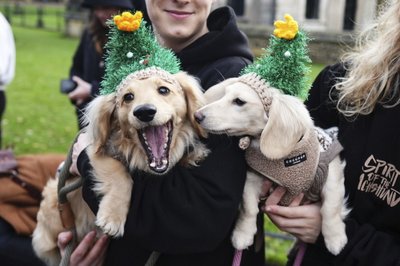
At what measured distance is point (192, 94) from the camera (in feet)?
Answer: 7.22

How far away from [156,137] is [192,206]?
356mm

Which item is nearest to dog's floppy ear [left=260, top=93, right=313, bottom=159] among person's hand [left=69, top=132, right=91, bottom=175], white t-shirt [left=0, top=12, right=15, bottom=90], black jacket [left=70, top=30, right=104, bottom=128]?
person's hand [left=69, top=132, right=91, bottom=175]

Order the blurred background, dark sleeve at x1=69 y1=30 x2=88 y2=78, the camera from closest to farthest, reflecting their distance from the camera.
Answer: the camera → dark sleeve at x1=69 y1=30 x2=88 y2=78 → the blurred background

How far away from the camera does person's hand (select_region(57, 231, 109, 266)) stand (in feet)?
8.13

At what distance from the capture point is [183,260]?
2207mm

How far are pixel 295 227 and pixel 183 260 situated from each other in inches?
20.7

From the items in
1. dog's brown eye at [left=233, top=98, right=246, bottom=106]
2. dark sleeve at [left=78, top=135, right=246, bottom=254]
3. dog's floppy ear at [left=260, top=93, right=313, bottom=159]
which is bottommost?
dark sleeve at [left=78, top=135, right=246, bottom=254]

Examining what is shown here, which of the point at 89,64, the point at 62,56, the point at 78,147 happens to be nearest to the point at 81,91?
the point at 89,64

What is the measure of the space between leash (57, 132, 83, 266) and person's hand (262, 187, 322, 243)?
0.96 meters

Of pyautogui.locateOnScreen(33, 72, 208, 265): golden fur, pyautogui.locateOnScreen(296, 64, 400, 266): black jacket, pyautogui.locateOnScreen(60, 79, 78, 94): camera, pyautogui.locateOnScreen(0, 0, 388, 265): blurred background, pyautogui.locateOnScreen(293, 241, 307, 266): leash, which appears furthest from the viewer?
pyautogui.locateOnScreen(0, 0, 388, 265): blurred background

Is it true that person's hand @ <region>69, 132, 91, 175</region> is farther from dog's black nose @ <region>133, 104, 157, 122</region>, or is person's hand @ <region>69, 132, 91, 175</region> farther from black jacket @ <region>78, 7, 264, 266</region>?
dog's black nose @ <region>133, 104, 157, 122</region>

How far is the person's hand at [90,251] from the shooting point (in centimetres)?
248

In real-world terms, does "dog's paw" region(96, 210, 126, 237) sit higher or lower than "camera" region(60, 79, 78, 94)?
higher

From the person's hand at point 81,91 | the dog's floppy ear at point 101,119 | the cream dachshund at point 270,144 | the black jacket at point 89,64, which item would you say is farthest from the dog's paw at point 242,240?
the person's hand at point 81,91
